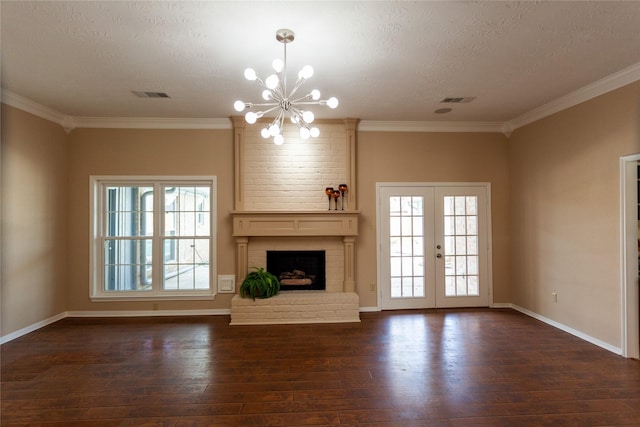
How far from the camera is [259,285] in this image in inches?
176

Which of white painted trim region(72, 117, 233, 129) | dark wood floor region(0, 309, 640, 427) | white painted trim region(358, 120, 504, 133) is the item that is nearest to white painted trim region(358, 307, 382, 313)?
dark wood floor region(0, 309, 640, 427)

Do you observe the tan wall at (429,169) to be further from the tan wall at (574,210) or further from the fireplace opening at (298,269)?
the fireplace opening at (298,269)

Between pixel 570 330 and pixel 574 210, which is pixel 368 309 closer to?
pixel 570 330

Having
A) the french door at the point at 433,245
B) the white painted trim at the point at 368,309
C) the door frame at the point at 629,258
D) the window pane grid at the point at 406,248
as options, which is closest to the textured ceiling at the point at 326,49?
the door frame at the point at 629,258

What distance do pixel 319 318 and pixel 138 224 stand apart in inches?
119

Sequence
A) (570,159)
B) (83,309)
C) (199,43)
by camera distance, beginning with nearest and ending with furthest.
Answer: (199,43)
(570,159)
(83,309)

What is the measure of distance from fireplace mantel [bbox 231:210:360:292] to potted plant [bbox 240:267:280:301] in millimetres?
211

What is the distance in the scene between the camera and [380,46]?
2758mm

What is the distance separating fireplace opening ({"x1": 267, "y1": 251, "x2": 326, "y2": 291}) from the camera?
4.89 metres

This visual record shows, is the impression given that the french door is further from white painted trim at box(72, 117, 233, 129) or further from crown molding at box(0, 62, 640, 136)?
white painted trim at box(72, 117, 233, 129)

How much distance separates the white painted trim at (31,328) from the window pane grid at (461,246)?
224 inches

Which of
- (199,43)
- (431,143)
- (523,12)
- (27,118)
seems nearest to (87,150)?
(27,118)

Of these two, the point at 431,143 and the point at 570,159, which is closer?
the point at 570,159

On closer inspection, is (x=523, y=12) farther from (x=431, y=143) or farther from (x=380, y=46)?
(x=431, y=143)
